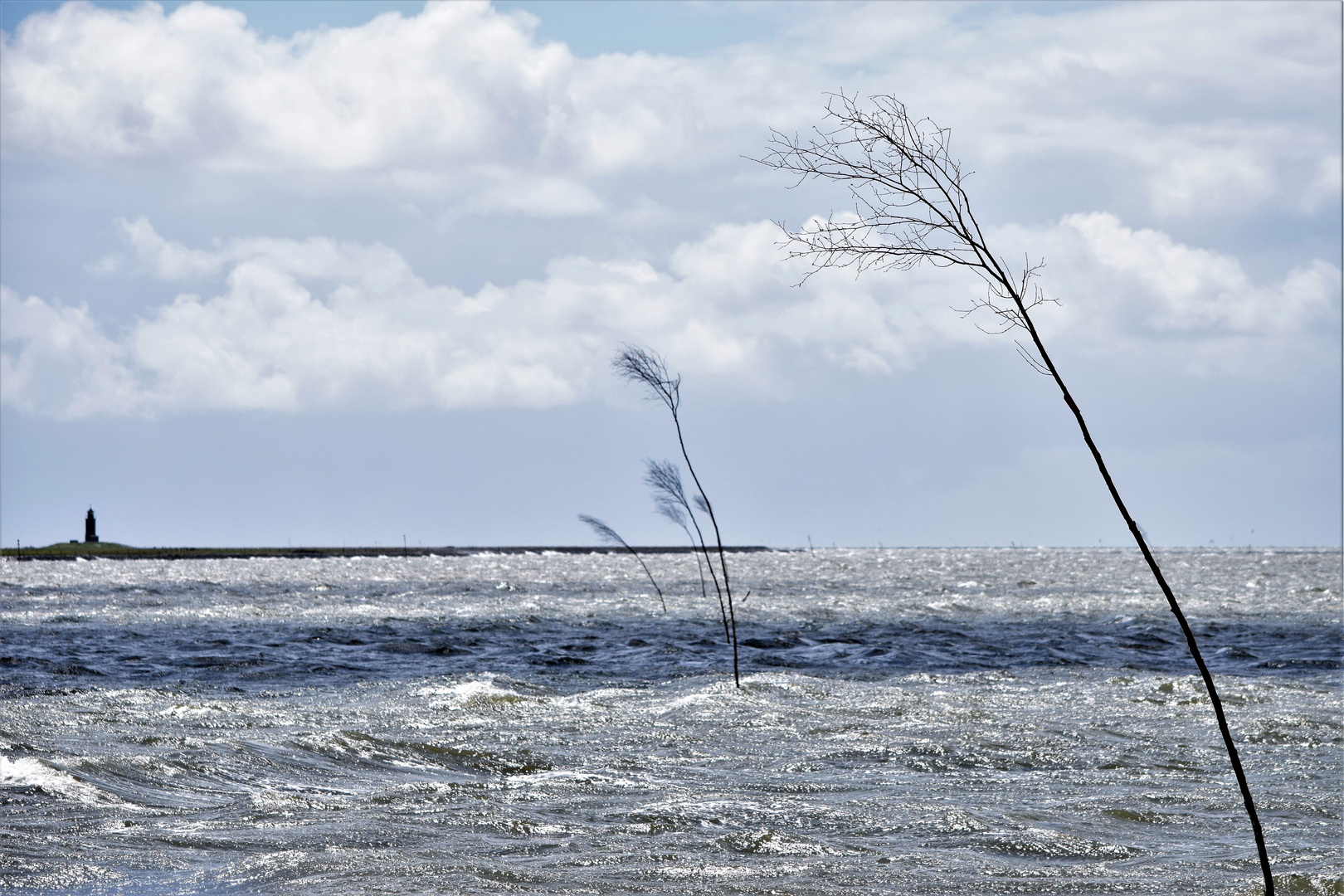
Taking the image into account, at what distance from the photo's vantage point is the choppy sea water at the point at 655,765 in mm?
6352

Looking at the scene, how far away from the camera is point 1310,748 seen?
10438mm

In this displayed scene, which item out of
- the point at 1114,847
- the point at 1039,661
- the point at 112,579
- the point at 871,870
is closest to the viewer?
the point at 871,870

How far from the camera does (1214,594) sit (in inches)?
1608

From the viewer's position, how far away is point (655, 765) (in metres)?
9.48

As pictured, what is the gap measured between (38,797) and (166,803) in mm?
903

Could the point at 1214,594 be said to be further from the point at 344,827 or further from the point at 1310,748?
the point at 344,827

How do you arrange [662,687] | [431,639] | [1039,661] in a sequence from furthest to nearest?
[431,639], [1039,661], [662,687]

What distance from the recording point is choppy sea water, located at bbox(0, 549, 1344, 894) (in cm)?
635

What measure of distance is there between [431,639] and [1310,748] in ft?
53.9

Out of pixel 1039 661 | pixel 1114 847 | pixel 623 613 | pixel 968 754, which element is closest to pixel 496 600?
pixel 623 613

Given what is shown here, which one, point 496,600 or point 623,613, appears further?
point 496,600

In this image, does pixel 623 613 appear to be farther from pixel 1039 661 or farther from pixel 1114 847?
pixel 1114 847

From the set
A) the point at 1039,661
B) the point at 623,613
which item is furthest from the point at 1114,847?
the point at 623,613

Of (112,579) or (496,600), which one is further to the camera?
(112,579)
